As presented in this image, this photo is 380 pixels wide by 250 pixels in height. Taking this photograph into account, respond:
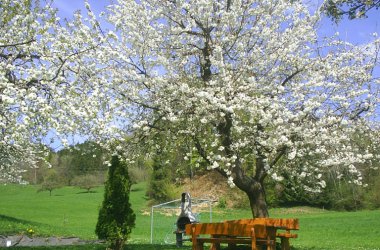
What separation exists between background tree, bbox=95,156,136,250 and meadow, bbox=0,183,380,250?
36.6 inches

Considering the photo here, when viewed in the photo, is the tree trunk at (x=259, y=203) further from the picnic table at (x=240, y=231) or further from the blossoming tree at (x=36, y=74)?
the blossoming tree at (x=36, y=74)

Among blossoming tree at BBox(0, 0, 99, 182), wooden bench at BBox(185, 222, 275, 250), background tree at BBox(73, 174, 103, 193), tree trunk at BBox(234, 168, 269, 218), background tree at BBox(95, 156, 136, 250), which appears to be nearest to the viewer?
blossoming tree at BBox(0, 0, 99, 182)

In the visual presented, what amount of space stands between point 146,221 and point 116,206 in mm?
21991

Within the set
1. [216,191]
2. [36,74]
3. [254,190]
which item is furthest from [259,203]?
[216,191]

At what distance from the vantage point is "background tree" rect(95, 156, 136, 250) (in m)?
11.6

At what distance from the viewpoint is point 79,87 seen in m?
8.54

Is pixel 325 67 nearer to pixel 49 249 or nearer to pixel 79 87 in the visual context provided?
pixel 79 87

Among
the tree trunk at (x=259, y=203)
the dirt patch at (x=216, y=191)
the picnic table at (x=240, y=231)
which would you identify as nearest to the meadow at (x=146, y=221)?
the dirt patch at (x=216, y=191)

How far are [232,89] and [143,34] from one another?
2603mm

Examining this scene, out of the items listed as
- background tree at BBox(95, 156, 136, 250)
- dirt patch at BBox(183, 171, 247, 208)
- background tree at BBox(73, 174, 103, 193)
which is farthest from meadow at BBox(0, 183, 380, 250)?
dirt patch at BBox(183, 171, 247, 208)

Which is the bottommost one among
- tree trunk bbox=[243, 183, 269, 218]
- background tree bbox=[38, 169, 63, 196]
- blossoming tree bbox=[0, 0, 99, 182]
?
tree trunk bbox=[243, 183, 269, 218]

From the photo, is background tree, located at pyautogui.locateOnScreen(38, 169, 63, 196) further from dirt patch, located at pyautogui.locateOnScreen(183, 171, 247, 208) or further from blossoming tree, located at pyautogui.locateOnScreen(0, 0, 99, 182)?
blossoming tree, located at pyautogui.locateOnScreen(0, 0, 99, 182)

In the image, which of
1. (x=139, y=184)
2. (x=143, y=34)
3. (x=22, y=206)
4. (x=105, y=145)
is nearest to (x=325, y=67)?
(x=143, y=34)

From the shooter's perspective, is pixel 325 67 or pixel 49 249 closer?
pixel 325 67
